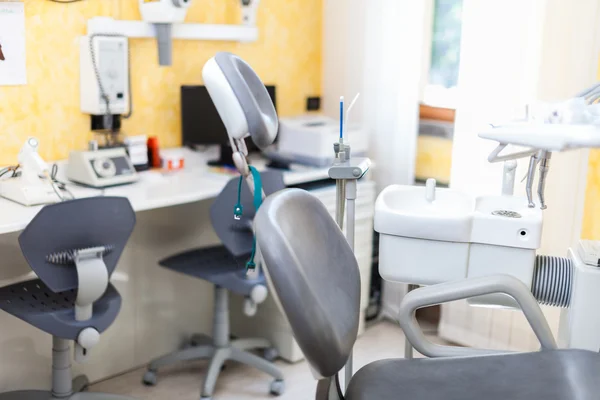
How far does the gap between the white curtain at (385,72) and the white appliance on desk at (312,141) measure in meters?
0.14

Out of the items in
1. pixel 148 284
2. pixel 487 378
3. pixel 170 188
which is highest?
pixel 170 188

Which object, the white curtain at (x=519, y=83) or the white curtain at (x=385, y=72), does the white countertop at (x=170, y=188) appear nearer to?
the white curtain at (x=385, y=72)

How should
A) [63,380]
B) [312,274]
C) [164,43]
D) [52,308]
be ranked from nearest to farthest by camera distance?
[312,274], [52,308], [63,380], [164,43]

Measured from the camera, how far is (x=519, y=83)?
9.27 feet

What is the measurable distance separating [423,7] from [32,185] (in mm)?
1938

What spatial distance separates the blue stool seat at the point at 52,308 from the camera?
7.12ft

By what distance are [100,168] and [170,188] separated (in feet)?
0.92

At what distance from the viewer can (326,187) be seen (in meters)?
3.16

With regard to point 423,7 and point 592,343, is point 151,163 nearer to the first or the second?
point 423,7

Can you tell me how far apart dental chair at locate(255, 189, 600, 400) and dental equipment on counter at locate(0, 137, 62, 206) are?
1.28m

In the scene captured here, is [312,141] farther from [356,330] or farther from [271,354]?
[356,330]

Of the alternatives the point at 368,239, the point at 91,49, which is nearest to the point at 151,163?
the point at 91,49

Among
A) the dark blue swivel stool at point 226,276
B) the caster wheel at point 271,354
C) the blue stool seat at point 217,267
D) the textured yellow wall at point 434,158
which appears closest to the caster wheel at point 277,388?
the dark blue swivel stool at point 226,276

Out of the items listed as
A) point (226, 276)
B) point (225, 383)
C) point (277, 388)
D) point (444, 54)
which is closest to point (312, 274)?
point (226, 276)
